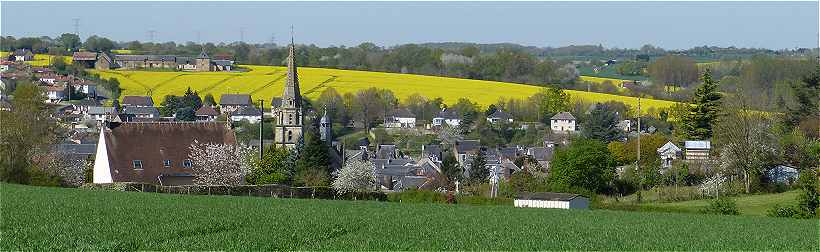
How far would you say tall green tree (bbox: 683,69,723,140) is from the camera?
63031 millimetres

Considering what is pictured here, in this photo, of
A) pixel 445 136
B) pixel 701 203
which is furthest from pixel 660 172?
pixel 445 136

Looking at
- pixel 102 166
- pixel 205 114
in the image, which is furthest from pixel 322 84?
pixel 102 166

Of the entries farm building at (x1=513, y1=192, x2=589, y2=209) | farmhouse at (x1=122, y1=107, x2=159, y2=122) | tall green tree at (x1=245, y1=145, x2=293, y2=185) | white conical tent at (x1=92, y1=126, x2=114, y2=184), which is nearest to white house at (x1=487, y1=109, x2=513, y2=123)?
farmhouse at (x1=122, y1=107, x2=159, y2=122)

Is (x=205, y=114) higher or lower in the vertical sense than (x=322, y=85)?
lower

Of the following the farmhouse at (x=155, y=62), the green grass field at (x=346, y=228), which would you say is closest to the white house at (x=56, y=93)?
the farmhouse at (x=155, y=62)

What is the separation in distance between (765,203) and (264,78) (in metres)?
75.3

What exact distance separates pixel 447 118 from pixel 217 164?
1809 inches

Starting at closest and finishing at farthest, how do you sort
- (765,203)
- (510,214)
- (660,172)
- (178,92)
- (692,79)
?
(510,214)
(765,203)
(660,172)
(178,92)
(692,79)

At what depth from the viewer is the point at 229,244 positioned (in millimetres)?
Answer: 18812

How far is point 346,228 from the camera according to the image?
2228cm

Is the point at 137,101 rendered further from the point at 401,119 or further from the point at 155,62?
the point at 155,62

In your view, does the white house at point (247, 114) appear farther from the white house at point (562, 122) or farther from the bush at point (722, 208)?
the bush at point (722, 208)

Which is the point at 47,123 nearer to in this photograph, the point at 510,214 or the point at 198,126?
the point at 198,126

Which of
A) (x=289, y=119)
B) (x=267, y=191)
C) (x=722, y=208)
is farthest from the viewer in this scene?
(x=289, y=119)
